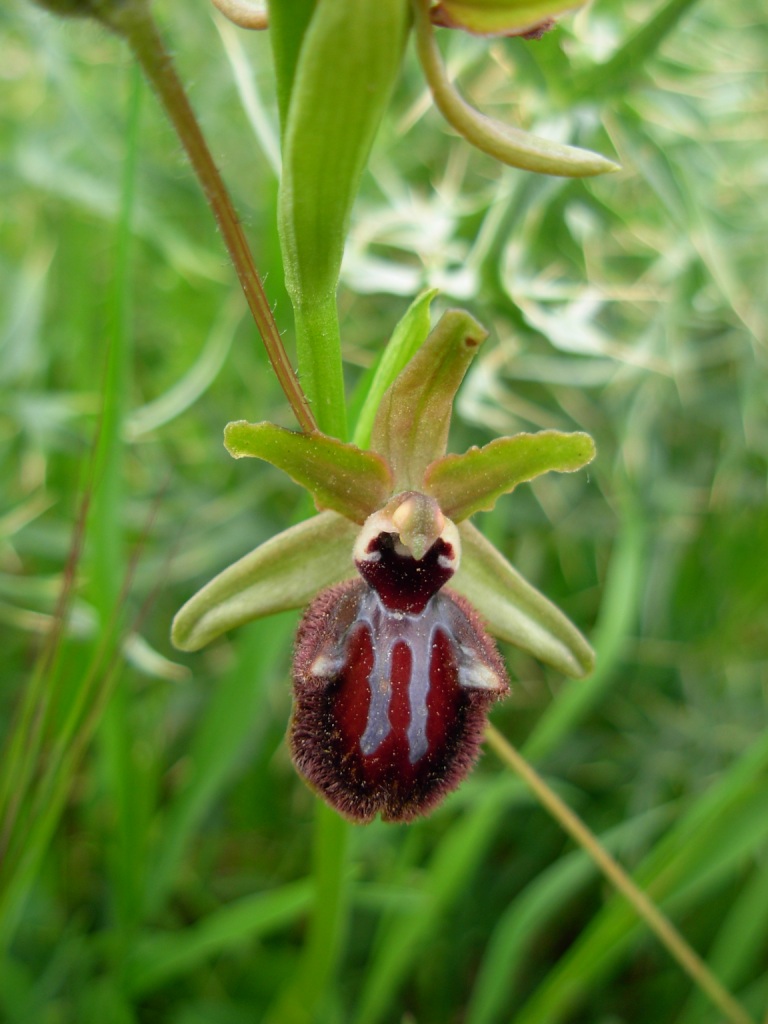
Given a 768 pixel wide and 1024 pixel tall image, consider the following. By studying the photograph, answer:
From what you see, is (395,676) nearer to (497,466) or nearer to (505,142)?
(497,466)

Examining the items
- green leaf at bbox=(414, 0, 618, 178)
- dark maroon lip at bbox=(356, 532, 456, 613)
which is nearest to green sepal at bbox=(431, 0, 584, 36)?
green leaf at bbox=(414, 0, 618, 178)

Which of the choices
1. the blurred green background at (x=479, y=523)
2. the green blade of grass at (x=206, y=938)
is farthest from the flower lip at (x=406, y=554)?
the green blade of grass at (x=206, y=938)

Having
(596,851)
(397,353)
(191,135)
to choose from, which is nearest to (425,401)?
(397,353)

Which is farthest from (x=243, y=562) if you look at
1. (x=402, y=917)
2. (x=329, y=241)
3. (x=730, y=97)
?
(x=730, y=97)

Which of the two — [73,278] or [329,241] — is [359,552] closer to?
[329,241]

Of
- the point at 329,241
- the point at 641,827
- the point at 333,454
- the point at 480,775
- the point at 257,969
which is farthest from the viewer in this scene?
the point at 480,775

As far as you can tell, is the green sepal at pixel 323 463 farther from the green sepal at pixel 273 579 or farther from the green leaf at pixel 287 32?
the green leaf at pixel 287 32
